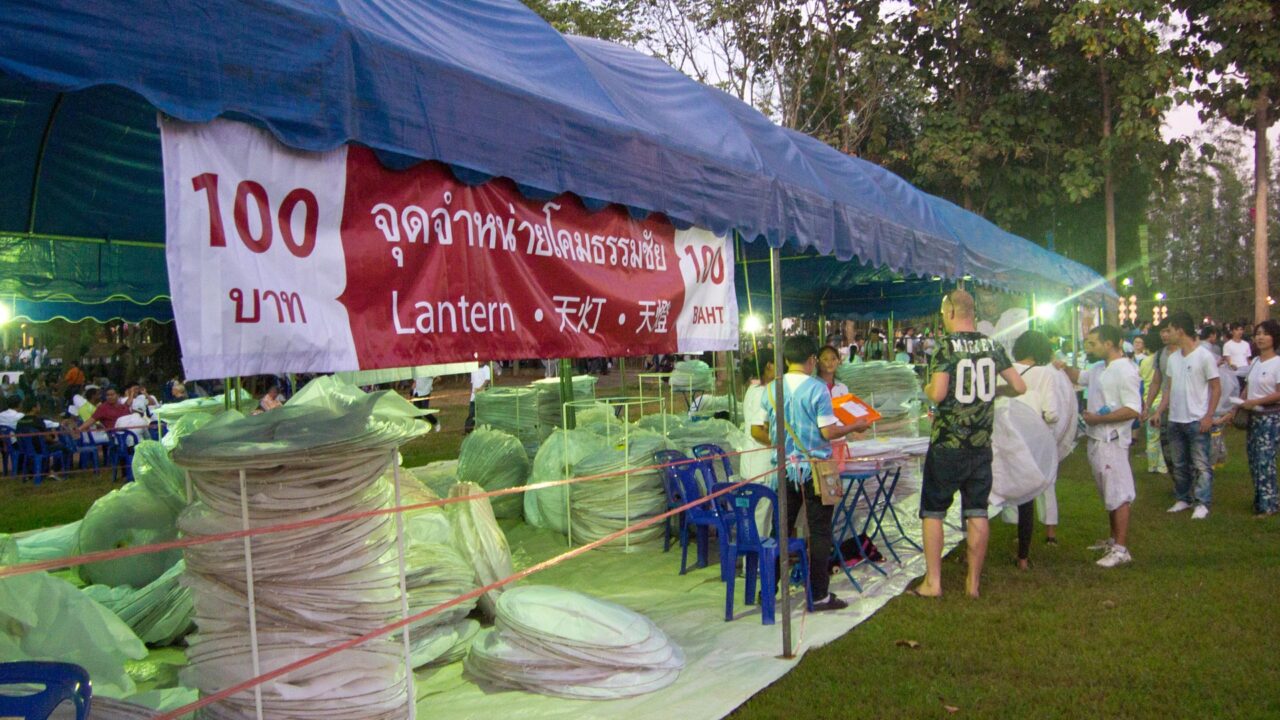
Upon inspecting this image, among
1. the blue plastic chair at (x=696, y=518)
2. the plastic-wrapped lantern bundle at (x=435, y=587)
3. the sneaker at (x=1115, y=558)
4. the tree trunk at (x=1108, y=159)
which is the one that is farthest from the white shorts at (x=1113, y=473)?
the tree trunk at (x=1108, y=159)

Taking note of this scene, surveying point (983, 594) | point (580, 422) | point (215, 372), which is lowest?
point (983, 594)

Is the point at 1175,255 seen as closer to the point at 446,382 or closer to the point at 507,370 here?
the point at 507,370

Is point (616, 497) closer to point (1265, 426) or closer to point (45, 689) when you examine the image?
point (45, 689)

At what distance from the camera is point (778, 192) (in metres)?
5.43

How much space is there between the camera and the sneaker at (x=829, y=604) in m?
5.68

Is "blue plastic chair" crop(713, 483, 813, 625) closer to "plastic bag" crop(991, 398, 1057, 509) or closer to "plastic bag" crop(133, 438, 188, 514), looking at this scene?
"plastic bag" crop(991, 398, 1057, 509)

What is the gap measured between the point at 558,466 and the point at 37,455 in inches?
402

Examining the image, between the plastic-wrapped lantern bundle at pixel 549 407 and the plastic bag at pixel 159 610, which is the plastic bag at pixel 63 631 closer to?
the plastic bag at pixel 159 610

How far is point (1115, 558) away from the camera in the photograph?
6594 millimetres

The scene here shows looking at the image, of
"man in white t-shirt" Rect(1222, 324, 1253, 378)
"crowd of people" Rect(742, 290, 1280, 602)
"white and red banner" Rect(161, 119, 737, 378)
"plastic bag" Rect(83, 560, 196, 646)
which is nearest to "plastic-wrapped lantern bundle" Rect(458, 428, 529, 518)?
"crowd of people" Rect(742, 290, 1280, 602)

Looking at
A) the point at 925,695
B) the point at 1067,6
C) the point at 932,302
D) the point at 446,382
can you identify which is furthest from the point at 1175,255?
the point at 925,695

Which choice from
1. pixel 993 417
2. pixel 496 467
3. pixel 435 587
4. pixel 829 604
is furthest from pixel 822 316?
pixel 435 587

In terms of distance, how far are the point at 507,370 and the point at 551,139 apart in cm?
4191

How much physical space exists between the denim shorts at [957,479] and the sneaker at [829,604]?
2.72ft
